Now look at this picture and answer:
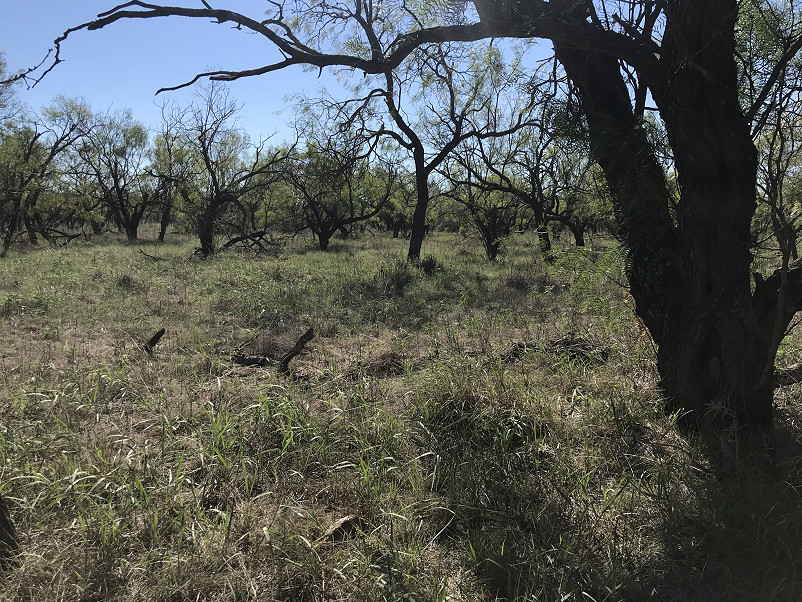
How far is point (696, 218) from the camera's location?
3.22m

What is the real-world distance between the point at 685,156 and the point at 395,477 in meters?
2.79

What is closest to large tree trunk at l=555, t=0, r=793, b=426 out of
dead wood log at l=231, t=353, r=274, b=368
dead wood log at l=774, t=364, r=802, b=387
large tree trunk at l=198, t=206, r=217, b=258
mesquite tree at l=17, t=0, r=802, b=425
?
mesquite tree at l=17, t=0, r=802, b=425

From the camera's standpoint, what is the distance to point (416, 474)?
3025 millimetres

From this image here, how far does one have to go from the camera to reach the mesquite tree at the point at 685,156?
304cm

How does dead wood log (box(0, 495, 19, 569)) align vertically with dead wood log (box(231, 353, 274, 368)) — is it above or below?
below

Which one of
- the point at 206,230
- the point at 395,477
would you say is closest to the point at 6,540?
the point at 395,477

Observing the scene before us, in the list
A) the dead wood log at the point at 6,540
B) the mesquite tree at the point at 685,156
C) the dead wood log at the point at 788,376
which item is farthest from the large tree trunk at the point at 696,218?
the dead wood log at the point at 6,540

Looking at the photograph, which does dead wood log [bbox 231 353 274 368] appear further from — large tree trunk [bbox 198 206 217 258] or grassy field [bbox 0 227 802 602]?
large tree trunk [bbox 198 206 217 258]

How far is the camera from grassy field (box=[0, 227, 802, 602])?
2240 millimetres

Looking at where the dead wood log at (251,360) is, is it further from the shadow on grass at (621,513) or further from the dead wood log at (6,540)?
the dead wood log at (6,540)

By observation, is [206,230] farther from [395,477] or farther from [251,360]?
[395,477]

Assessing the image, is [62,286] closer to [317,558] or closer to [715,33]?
[317,558]

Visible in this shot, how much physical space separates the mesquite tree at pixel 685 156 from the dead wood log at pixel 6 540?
9.56 feet

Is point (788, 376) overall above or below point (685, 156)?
below
